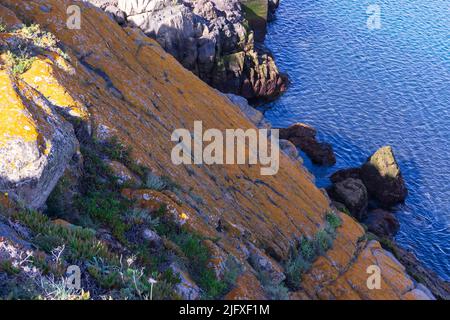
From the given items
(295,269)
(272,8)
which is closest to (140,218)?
(295,269)

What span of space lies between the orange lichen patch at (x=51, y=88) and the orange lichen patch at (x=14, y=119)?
212 centimetres

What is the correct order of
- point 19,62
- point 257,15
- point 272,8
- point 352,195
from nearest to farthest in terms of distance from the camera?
point 19,62 < point 352,195 < point 257,15 < point 272,8

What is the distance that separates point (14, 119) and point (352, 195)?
29.3 m

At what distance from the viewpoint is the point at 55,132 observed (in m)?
10.7

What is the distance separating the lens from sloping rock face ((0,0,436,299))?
13.4 metres

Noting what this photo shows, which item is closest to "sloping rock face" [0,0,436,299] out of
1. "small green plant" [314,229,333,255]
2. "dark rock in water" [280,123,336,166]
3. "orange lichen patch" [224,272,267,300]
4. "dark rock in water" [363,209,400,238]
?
"orange lichen patch" [224,272,267,300]

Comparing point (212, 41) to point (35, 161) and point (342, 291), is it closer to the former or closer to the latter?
point (342, 291)

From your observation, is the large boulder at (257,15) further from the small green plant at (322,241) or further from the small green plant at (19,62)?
the small green plant at (19,62)

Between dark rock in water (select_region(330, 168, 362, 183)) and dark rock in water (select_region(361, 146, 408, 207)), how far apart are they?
18.6 inches

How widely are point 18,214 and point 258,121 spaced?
29.1m

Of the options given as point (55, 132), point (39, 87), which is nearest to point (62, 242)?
point (55, 132)

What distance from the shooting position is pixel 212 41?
150 ft

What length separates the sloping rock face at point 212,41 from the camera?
4112 centimetres

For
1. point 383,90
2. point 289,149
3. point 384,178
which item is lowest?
point 384,178
